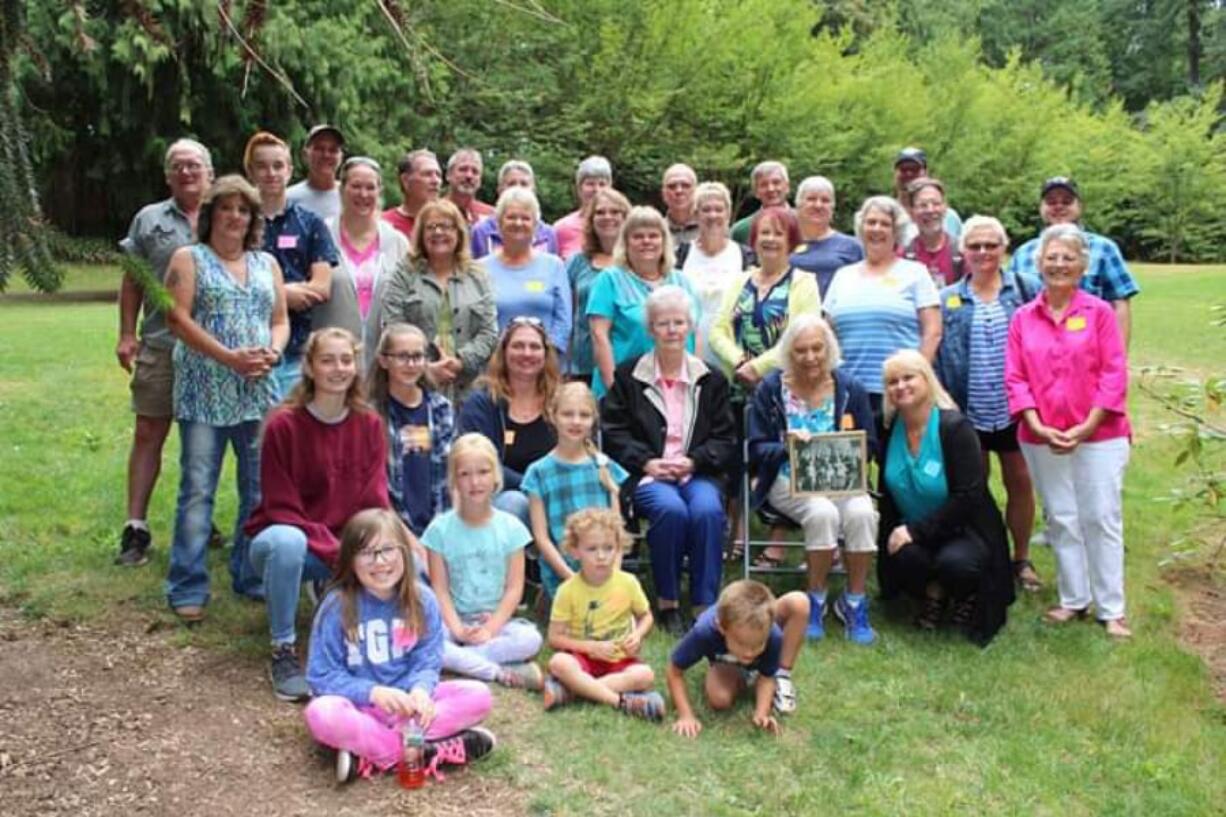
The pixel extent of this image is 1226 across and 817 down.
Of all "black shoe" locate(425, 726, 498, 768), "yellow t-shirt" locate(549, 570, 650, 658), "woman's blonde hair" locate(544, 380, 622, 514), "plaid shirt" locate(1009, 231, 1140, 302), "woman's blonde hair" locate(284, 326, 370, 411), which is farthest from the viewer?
"plaid shirt" locate(1009, 231, 1140, 302)

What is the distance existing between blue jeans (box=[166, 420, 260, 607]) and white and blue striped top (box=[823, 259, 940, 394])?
2953 mm

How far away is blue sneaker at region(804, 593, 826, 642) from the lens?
5188mm

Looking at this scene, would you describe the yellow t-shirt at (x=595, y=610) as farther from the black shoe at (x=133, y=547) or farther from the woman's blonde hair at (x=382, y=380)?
the black shoe at (x=133, y=547)

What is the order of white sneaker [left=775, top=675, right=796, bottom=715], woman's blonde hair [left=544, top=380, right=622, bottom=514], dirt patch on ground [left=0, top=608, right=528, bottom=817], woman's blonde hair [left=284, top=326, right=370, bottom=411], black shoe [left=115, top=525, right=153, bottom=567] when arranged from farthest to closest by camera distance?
black shoe [left=115, top=525, right=153, bottom=567]
woman's blonde hair [left=544, top=380, right=622, bottom=514]
woman's blonde hair [left=284, top=326, right=370, bottom=411]
white sneaker [left=775, top=675, right=796, bottom=715]
dirt patch on ground [left=0, top=608, right=528, bottom=817]

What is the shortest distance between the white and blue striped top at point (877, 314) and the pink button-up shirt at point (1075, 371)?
23.4 inches

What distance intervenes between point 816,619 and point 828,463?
73 cm

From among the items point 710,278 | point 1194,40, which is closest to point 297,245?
point 710,278

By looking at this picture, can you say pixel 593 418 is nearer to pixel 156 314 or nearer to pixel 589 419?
pixel 589 419

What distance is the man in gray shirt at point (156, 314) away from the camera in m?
5.25

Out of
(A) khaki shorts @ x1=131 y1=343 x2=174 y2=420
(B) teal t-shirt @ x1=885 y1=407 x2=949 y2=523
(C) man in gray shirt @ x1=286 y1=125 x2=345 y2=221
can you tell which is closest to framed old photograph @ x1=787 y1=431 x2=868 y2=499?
(B) teal t-shirt @ x1=885 y1=407 x2=949 y2=523

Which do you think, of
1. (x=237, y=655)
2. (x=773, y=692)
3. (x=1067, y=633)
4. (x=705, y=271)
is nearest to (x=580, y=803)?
(x=773, y=692)

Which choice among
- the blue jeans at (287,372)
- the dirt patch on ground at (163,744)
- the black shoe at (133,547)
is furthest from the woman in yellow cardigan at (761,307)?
the black shoe at (133,547)

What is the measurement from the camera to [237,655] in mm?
4719

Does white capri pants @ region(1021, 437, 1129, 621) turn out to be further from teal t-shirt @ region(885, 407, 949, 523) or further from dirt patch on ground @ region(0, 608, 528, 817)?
dirt patch on ground @ region(0, 608, 528, 817)
